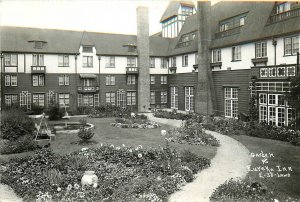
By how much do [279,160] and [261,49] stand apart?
13.3 metres

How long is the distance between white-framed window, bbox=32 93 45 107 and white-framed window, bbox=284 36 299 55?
1094 inches

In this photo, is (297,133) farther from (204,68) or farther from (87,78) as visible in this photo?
(87,78)

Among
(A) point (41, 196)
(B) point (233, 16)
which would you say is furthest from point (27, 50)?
(A) point (41, 196)

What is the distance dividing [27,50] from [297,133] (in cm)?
3048

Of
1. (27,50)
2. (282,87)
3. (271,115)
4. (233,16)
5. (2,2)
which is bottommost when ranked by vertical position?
(271,115)

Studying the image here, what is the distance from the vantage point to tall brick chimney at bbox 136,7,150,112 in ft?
124

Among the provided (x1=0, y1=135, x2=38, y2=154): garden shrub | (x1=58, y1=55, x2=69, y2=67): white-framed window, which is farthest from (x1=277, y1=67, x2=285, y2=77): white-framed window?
(x1=58, y1=55, x2=69, y2=67): white-framed window

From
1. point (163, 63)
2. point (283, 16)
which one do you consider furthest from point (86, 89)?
point (283, 16)

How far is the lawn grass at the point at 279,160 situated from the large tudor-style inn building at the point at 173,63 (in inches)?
162

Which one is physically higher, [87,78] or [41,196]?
[87,78]

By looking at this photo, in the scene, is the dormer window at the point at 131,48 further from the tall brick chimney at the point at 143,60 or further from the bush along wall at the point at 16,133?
the bush along wall at the point at 16,133

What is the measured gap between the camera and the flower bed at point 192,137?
56.0 ft

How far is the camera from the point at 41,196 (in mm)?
8273

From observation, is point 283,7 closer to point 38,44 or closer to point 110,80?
point 110,80
